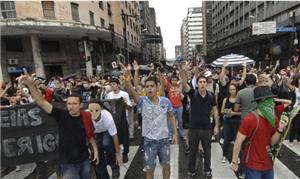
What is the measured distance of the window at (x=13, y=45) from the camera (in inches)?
918

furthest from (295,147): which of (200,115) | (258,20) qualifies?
(258,20)

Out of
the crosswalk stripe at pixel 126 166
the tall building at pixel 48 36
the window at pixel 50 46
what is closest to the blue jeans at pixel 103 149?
the crosswalk stripe at pixel 126 166

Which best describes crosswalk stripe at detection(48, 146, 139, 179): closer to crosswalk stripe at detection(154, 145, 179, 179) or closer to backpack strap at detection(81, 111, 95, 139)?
crosswalk stripe at detection(154, 145, 179, 179)

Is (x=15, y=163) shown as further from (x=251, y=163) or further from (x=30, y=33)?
(x=30, y=33)

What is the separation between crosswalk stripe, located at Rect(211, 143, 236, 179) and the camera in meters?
5.28

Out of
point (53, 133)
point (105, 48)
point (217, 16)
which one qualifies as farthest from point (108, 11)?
point (217, 16)

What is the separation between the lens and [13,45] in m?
23.6

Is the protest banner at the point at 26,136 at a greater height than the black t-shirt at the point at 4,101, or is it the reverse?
the black t-shirt at the point at 4,101

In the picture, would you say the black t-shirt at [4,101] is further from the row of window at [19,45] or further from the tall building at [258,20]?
the tall building at [258,20]

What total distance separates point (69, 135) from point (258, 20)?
50.2 meters

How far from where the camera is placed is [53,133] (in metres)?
5.89

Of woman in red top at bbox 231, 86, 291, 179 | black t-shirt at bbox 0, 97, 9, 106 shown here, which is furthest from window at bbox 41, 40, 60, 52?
woman in red top at bbox 231, 86, 291, 179

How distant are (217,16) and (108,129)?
88.7 meters

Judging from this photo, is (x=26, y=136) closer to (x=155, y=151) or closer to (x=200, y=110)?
(x=155, y=151)
